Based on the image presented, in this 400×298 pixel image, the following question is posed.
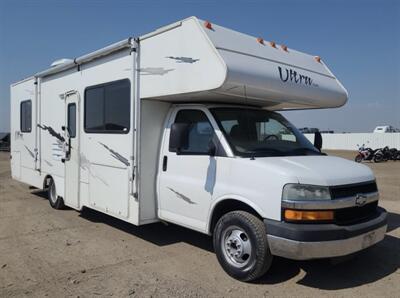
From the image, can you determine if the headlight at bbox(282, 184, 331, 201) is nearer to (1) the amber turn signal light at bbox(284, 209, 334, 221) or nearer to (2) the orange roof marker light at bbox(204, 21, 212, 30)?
(1) the amber turn signal light at bbox(284, 209, 334, 221)

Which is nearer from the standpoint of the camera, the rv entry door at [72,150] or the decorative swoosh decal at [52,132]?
the rv entry door at [72,150]

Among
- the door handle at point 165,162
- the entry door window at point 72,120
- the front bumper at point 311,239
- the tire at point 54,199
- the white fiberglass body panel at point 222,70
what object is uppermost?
the white fiberglass body panel at point 222,70

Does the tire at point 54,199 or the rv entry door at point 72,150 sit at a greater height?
the rv entry door at point 72,150

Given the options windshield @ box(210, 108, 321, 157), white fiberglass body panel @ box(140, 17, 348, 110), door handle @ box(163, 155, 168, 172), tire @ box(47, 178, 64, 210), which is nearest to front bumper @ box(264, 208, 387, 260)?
windshield @ box(210, 108, 321, 157)

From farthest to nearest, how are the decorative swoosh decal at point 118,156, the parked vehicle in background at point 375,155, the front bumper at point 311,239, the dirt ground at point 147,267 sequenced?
the parked vehicle in background at point 375,155
the decorative swoosh decal at point 118,156
the dirt ground at point 147,267
the front bumper at point 311,239

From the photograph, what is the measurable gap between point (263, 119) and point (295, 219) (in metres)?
2.04

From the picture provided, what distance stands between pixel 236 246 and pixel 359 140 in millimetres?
39378

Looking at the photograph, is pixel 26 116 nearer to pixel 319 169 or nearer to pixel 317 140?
pixel 317 140

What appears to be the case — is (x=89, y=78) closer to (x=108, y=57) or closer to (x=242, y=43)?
(x=108, y=57)

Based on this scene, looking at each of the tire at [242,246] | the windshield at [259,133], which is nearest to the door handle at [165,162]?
the windshield at [259,133]

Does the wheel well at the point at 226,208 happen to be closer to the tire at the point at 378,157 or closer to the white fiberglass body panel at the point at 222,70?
the white fiberglass body panel at the point at 222,70

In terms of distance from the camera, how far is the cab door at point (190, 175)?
5.25 meters

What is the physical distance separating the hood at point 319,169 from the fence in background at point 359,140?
29342mm

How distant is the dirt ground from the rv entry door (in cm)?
65
